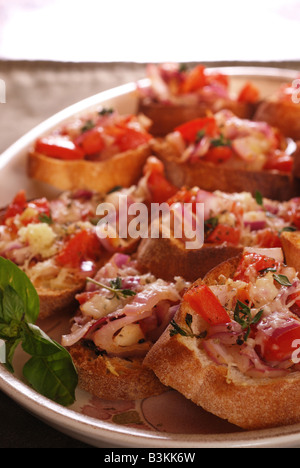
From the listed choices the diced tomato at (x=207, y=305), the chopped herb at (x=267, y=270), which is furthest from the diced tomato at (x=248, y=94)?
the diced tomato at (x=207, y=305)

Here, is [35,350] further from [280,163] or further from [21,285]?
[280,163]

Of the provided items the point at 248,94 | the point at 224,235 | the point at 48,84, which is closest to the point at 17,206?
the point at 224,235

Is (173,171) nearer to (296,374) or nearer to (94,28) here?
(296,374)

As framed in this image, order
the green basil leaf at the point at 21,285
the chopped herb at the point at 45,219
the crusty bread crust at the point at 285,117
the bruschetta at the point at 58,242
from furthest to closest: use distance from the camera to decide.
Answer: the crusty bread crust at the point at 285,117 < the chopped herb at the point at 45,219 < the bruschetta at the point at 58,242 < the green basil leaf at the point at 21,285

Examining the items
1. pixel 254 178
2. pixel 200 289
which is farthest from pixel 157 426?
pixel 254 178

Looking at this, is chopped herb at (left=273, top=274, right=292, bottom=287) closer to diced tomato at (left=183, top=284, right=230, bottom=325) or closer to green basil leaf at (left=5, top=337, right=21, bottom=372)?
diced tomato at (left=183, top=284, right=230, bottom=325)

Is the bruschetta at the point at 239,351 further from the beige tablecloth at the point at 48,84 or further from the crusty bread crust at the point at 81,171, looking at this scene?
the beige tablecloth at the point at 48,84
